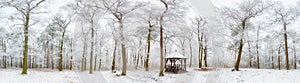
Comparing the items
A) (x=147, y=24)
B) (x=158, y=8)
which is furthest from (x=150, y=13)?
(x=147, y=24)

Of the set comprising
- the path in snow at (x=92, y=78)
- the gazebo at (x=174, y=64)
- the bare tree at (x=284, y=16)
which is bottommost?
the path in snow at (x=92, y=78)

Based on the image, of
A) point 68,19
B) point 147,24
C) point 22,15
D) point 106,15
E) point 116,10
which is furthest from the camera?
point 68,19

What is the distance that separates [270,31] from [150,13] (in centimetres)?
891

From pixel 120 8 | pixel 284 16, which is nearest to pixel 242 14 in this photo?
pixel 284 16

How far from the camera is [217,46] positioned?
1806cm

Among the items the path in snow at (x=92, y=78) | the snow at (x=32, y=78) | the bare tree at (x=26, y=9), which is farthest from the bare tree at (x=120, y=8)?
the snow at (x=32, y=78)

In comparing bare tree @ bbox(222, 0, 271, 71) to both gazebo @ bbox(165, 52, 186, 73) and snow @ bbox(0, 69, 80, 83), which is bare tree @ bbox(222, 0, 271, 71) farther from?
snow @ bbox(0, 69, 80, 83)

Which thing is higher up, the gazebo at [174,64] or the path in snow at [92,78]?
the gazebo at [174,64]

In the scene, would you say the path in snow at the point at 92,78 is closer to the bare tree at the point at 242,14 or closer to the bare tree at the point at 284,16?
the bare tree at the point at 242,14

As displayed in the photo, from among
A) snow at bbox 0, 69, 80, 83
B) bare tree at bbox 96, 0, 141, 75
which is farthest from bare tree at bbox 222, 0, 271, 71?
snow at bbox 0, 69, 80, 83

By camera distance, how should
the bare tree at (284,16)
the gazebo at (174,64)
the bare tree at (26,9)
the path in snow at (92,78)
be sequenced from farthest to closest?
the gazebo at (174,64), the bare tree at (284,16), the path in snow at (92,78), the bare tree at (26,9)

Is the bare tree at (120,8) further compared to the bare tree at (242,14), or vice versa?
the bare tree at (242,14)

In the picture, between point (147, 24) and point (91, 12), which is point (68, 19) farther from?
point (147, 24)

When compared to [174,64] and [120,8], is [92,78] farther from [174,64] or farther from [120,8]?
[174,64]
